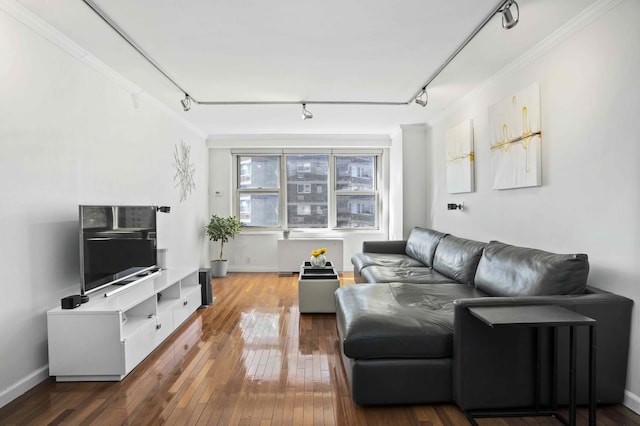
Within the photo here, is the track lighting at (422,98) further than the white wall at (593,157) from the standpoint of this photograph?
Yes

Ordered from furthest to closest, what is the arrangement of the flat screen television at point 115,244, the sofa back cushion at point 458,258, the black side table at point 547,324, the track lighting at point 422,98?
the track lighting at point 422,98
the sofa back cushion at point 458,258
the flat screen television at point 115,244
the black side table at point 547,324

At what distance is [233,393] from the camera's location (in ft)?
7.56

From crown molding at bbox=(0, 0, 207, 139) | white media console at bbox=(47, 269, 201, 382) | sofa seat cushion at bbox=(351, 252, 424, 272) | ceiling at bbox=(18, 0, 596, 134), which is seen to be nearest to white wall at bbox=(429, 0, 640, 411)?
ceiling at bbox=(18, 0, 596, 134)

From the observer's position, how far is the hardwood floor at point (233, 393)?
202 centimetres

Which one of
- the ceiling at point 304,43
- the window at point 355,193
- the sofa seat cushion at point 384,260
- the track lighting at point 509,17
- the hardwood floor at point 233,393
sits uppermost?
the ceiling at point 304,43

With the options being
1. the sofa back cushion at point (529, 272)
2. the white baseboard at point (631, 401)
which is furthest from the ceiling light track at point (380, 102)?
the white baseboard at point (631, 401)

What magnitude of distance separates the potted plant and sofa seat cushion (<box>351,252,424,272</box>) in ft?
7.39

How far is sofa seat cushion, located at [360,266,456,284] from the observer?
350 centimetres

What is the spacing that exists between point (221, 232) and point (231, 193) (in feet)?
2.92

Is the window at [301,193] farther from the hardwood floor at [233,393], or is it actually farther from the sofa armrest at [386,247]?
the hardwood floor at [233,393]

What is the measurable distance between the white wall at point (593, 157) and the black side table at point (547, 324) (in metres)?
0.52

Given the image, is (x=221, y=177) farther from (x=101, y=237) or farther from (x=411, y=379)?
(x=411, y=379)

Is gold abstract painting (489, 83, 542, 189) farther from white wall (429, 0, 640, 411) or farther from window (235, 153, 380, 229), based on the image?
window (235, 153, 380, 229)

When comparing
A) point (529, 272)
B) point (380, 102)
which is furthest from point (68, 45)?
point (529, 272)
